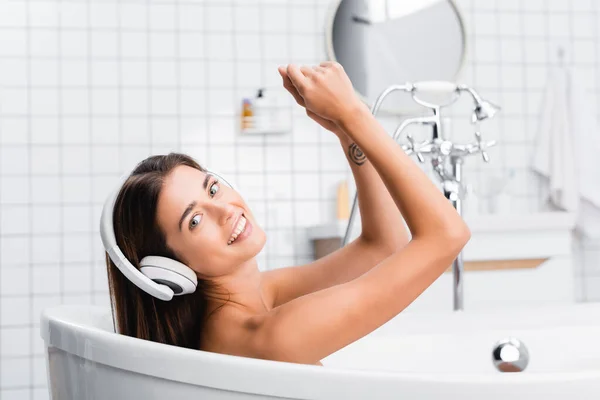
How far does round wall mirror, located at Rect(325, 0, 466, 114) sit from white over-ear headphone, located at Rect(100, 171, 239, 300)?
216cm

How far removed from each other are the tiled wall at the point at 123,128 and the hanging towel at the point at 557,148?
0.12m

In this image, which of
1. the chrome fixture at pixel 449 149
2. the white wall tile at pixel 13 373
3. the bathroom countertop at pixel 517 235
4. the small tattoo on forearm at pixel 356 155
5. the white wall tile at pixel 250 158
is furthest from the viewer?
the white wall tile at pixel 250 158

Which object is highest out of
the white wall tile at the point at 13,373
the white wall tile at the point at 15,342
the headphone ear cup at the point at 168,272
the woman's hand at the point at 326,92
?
the woman's hand at the point at 326,92

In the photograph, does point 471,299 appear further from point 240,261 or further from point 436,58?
point 240,261

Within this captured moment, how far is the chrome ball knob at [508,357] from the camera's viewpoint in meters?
1.74

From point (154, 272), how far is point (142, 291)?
0.09 metres

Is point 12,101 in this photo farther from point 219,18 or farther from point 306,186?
point 306,186

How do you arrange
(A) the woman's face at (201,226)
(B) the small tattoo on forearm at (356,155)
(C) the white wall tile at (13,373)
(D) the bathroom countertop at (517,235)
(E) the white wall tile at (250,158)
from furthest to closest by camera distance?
(E) the white wall tile at (250,158), (C) the white wall tile at (13,373), (D) the bathroom countertop at (517,235), (B) the small tattoo on forearm at (356,155), (A) the woman's face at (201,226)

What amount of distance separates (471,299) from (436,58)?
1168 millimetres

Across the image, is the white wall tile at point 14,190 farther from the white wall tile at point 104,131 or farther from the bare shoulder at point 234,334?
the bare shoulder at point 234,334

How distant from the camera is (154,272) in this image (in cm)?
118

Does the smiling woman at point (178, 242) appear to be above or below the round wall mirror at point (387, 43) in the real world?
below

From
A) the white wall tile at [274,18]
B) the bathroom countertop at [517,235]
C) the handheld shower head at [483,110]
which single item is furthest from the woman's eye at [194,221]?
the white wall tile at [274,18]

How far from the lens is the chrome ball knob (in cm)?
174
